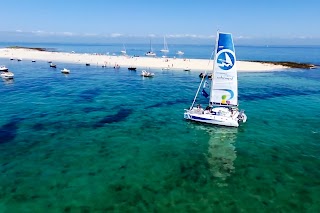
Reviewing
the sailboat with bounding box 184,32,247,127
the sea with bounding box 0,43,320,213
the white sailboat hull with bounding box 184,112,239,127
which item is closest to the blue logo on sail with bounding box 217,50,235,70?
the sailboat with bounding box 184,32,247,127

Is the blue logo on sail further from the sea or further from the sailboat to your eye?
the sea

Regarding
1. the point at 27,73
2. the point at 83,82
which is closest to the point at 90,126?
the point at 83,82

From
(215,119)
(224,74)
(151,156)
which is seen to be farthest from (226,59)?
(151,156)

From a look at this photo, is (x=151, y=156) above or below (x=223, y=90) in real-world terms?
below

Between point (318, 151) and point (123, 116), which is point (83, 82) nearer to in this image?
point (123, 116)

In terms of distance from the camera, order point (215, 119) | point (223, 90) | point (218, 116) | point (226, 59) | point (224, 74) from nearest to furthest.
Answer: point (226, 59), point (224, 74), point (218, 116), point (215, 119), point (223, 90)

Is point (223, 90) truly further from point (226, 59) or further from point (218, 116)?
point (226, 59)

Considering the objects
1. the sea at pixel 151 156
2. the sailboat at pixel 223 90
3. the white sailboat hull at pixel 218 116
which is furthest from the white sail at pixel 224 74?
the sea at pixel 151 156

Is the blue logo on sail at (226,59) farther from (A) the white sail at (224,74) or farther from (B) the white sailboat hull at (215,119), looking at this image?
(B) the white sailboat hull at (215,119)
